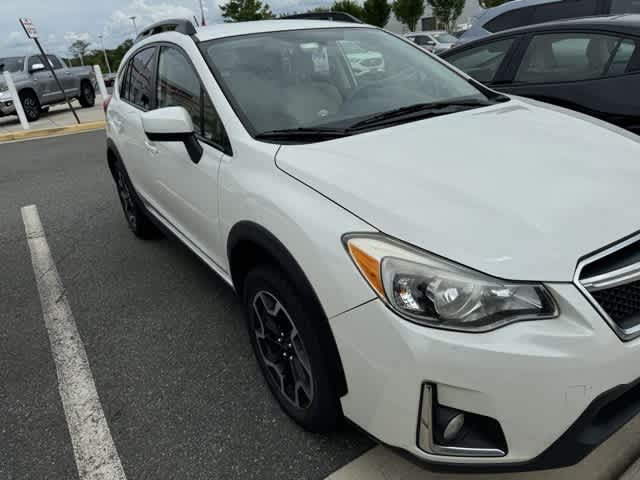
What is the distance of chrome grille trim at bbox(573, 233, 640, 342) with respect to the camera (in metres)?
1.44

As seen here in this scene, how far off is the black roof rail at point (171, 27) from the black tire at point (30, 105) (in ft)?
37.8

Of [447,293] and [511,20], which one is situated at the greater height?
[511,20]

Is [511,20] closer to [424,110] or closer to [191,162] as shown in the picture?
[424,110]

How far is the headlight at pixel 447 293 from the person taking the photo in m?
1.46

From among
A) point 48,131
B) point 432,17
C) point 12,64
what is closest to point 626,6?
point 48,131

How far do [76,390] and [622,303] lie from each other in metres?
2.42

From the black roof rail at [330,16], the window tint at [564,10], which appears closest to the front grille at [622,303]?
the black roof rail at [330,16]

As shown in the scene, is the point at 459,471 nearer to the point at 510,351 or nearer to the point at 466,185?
the point at 510,351

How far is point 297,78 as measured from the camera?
2600mm

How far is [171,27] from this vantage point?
3.28 m

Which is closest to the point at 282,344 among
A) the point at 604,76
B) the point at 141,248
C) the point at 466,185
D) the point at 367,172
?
the point at 367,172

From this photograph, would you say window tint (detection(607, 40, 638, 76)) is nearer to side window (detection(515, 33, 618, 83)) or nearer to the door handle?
side window (detection(515, 33, 618, 83))

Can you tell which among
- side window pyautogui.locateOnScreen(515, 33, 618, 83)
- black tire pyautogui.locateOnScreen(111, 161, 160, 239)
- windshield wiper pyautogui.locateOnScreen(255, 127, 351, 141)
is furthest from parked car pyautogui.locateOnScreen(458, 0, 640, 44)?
windshield wiper pyautogui.locateOnScreen(255, 127, 351, 141)

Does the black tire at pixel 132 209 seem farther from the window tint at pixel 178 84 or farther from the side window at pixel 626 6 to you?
the side window at pixel 626 6
